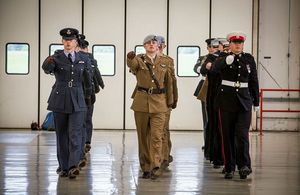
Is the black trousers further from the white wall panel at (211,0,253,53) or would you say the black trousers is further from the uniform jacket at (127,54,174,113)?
the white wall panel at (211,0,253,53)

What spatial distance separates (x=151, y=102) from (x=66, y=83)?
107 cm

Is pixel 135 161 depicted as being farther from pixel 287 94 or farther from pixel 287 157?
pixel 287 94

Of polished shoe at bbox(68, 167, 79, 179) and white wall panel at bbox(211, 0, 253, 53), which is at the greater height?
white wall panel at bbox(211, 0, 253, 53)

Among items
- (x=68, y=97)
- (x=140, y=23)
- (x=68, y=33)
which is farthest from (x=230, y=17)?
(x=68, y=97)

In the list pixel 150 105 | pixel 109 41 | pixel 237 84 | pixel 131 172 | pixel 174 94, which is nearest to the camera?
pixel 150 105

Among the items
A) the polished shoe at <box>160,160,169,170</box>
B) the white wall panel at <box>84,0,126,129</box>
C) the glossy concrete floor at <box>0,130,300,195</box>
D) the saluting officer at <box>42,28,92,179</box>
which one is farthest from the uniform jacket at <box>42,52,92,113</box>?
the white wall panel at <box>84,0,126,129</box>

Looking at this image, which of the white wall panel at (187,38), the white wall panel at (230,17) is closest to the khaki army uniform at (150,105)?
the white wall panel at (187,38)

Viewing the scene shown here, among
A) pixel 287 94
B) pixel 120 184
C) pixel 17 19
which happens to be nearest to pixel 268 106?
pixel 287 94

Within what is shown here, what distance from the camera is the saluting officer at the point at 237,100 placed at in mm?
7992

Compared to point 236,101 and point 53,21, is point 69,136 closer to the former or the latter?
point 236,101

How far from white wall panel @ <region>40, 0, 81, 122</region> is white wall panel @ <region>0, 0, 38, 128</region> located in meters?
0.17

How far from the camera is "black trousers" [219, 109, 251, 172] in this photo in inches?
315

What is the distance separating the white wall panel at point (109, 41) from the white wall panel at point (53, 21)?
0.29 meters

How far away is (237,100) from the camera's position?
798 cm
